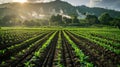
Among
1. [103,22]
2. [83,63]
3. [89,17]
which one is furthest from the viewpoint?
[89,17]

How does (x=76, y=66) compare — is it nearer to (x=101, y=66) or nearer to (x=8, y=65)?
(x=101, y=66)

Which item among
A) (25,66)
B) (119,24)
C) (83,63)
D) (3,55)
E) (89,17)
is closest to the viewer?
(25,66)

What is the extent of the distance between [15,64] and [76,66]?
16.7 feet

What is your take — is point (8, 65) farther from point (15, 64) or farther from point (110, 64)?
point (110, 64)

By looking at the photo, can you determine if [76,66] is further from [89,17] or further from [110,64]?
[89,17]

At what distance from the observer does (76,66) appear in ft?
55.8

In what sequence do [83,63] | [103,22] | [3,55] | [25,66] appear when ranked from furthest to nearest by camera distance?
1. [103,22]
2. [3,55]
3. [83,63]
4. [25,66]

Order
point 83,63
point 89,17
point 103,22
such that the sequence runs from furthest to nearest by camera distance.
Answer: point 89,17
point 103,22
point 83,63

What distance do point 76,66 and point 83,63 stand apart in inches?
39.3

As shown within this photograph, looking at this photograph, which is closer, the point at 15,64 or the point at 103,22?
the point at 15,64

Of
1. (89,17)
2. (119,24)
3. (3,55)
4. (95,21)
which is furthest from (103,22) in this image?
(3,55)

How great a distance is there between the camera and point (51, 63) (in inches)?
727

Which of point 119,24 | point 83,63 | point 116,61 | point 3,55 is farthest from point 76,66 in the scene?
point 119,24

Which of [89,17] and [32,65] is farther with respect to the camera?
[89,17]
